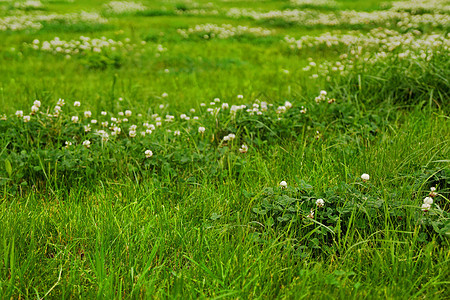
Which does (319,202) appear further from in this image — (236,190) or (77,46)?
(77,46)

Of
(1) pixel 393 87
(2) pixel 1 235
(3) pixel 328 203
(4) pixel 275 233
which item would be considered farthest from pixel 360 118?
(2) pixel 1 235

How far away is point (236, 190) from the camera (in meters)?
3.00

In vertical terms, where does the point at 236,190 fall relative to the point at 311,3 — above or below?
below

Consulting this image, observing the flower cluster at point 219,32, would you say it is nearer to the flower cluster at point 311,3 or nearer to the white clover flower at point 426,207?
the flower cluster at point 311,3

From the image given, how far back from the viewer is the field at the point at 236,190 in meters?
2.08

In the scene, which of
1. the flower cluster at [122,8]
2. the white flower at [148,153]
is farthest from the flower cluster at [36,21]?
the white flower at [148,153]

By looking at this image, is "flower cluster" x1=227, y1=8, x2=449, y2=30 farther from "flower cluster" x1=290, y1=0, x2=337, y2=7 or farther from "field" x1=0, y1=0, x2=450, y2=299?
"field" x1=0, y1=0, x2=450, y2=299

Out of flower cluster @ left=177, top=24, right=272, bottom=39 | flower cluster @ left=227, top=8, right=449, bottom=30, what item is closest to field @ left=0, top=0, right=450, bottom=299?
flower cluster @ left=177, top=24, right=272, bottom=39

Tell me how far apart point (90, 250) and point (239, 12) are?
50.1 ft

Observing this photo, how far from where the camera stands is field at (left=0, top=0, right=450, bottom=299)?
2080 mm

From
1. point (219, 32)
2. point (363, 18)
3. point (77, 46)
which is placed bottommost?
point (77, 46)

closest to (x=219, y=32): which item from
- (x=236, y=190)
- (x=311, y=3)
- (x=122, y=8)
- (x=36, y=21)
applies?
(x=36, y=21)

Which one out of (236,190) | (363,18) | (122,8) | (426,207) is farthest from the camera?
(122,8)

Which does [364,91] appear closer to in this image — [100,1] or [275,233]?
[275,233]
